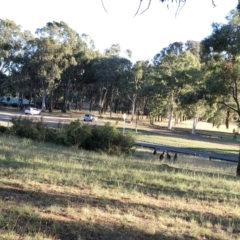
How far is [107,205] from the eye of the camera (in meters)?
6.05

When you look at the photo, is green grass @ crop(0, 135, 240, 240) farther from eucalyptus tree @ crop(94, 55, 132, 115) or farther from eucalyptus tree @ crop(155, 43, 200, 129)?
eucalyptus tree @ crop(94, 55, 132, 115)

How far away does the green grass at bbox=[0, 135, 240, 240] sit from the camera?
4750 mm

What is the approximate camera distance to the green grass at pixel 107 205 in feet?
15.6

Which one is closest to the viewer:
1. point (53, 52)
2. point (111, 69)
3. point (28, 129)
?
point (28, 129)

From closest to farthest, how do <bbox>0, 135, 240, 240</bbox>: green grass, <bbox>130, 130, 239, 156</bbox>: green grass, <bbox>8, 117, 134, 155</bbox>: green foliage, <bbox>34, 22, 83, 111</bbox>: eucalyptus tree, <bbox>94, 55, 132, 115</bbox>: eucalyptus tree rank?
<bbox>0, 135, 240, 240</bbox>: green grass
<bbox>8, 117, 134, 155</bbox>: green foliage
<bbox>130, 130, 239, 156</bbox>: green grass
<bbox>34, 22, 83, 111</bbox>: eucalyptus tree
<bbox>94, 55, 132, 115</bbox>: eucalyptus tree

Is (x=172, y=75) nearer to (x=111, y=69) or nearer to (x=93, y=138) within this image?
(x=111, y=69)

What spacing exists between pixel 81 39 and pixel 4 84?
1872 centimetres

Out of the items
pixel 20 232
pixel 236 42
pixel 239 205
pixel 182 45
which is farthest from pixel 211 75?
pixel 182 45

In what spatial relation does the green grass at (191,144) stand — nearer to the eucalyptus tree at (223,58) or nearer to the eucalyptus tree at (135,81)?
the eucalyptus tree at (223,58)

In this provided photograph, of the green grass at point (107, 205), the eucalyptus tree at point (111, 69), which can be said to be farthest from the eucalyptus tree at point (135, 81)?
the green grass at point (107, 205)

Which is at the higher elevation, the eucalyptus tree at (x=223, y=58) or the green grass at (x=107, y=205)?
the eucalyptus tree at (x=223, y=58)

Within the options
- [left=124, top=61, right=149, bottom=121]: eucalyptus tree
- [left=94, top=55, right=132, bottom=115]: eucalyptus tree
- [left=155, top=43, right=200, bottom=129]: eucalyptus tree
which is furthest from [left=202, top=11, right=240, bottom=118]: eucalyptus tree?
[left=94, top=55, right=132, bottom=115]: eucalyptus tree

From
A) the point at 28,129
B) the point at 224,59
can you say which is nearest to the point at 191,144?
the point at 28,129

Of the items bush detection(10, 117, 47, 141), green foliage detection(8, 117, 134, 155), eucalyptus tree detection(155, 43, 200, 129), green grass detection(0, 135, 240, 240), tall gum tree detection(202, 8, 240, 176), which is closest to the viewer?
green grass detection(0, 135, 240, 240)
